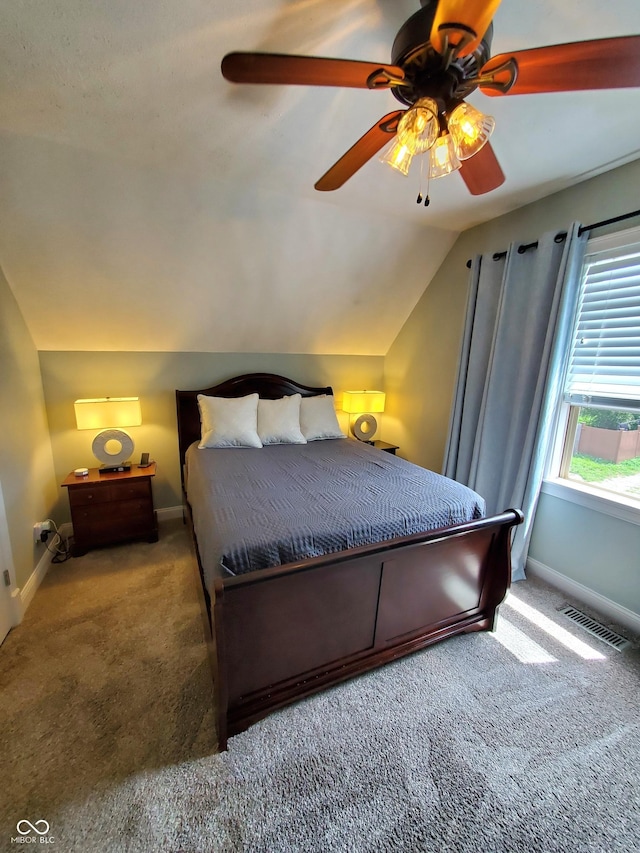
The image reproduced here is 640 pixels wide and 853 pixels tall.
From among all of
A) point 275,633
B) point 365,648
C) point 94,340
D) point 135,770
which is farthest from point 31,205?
point 365,648

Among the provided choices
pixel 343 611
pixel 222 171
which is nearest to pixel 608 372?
pixel 343 611

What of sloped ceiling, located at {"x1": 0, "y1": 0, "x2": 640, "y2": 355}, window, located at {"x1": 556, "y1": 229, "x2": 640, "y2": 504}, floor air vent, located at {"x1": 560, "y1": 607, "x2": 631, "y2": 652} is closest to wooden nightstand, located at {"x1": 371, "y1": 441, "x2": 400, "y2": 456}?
sloped ceiling, located at {"x1": 0, "y1": 0, "x2": 640, "y2": 355}

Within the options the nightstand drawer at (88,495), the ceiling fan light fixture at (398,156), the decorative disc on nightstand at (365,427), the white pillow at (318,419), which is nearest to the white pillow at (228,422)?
the white pillow at (318,419)

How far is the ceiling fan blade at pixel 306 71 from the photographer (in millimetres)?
892

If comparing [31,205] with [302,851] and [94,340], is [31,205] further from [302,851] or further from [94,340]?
[302,851]

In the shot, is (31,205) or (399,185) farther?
(399,185)

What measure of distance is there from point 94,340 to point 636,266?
3641mm

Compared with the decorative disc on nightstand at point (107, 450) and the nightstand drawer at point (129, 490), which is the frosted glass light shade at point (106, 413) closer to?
the decorative disc on nightstand at point (107, 450)

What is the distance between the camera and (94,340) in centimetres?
274

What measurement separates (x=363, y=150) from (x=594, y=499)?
2275mm

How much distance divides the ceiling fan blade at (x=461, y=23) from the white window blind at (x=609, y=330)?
1.72m

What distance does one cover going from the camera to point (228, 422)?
284cm

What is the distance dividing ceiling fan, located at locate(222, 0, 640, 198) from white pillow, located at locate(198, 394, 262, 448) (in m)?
2.15

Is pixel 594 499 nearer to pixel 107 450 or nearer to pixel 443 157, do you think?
pixel 443 157
